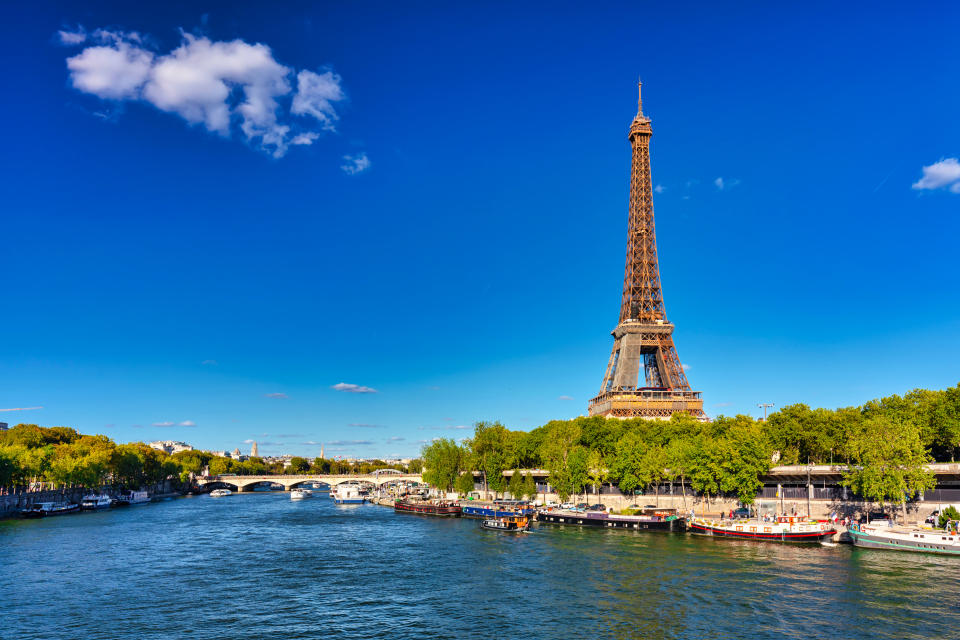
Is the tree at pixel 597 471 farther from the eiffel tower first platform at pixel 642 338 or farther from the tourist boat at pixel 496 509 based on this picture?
the eiffel tower first platform at pixel 642 338

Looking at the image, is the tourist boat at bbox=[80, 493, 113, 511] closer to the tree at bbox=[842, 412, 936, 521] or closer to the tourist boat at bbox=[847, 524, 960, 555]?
the tourist boat at bbox=[847, 524, 960, 555]

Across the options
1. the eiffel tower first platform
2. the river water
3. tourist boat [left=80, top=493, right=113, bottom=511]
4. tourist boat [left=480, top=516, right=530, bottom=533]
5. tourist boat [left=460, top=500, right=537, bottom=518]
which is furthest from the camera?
the eiffel tower first platform

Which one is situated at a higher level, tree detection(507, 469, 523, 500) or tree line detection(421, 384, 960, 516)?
tree line detection(421, 384, 960, 516)

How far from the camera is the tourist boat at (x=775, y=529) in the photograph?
225 feet

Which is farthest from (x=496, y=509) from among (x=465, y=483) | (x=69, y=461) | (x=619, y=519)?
(x=69, y=461)

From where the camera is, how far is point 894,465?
71250 mm

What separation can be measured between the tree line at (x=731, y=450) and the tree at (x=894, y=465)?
112mm

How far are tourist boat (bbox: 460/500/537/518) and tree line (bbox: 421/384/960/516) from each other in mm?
7865

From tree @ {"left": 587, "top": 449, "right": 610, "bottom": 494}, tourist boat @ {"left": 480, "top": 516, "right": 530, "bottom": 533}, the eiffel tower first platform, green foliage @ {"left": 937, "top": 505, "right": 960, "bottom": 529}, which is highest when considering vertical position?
the eiffel tower first platform

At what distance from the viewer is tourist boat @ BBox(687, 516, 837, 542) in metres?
68.7

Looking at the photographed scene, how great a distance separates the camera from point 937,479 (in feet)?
255

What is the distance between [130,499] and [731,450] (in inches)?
5239

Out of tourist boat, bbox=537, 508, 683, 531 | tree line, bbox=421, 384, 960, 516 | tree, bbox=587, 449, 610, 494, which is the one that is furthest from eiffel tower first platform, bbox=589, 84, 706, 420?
tourist boat, bbox=537, 508, 683, 531

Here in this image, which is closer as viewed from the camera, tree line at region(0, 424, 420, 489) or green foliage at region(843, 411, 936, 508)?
→ green foliage at region(843, 411, 936, 508)
